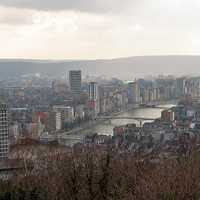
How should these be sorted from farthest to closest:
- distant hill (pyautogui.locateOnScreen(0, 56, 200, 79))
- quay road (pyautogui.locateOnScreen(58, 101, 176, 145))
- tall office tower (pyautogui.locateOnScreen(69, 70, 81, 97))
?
distant hill (pyautogui.locateOnScreen(0, 56, 200, 79)) → tall office tower (pyautogui.locateOnScreen(69, 70, 81, 97)) → quay road (pyautogui.locateOnScreen(58, 101, 176, 145))

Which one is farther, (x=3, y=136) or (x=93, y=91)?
(x=93, y=91)

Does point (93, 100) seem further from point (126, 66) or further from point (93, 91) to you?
point (126, 66)

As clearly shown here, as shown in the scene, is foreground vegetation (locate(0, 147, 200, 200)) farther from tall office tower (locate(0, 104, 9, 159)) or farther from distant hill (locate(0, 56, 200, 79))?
distant hill (locate(0, 56, 200, 79))

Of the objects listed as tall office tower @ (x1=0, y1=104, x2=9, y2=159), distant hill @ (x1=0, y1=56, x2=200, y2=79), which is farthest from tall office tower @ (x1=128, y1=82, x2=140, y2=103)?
distant hill @ (x1=0, y1=56, x2=200, y2=79)

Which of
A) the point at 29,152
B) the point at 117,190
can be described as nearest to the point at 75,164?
the point at 117,190

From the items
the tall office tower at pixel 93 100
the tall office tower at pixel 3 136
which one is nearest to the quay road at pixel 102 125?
the tall office tower at pixel 93 100

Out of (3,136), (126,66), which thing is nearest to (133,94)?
(3,136)

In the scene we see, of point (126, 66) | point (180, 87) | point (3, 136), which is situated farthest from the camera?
point (126, 66)

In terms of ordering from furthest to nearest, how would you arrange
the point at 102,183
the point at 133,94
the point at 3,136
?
the point at 133,94 → the point at 3,136 → the point at 102,183
